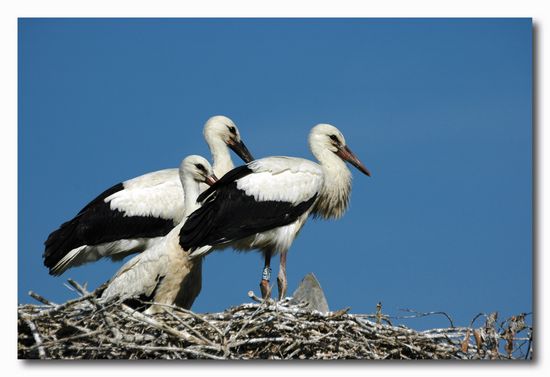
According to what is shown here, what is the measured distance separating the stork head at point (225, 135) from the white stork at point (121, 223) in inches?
6.6

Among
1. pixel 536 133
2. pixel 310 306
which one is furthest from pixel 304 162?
pixel 536 133

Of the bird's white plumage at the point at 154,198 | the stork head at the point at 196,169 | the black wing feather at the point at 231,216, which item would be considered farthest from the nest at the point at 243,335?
the bird's white plumage at the point at 154,198

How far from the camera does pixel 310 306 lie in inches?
245

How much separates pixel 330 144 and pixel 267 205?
76cm

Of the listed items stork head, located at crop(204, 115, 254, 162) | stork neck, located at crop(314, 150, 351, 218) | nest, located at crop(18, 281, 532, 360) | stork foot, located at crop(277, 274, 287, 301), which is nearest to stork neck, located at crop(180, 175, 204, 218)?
stork foot, located at crop(277, 274, 287, 301)

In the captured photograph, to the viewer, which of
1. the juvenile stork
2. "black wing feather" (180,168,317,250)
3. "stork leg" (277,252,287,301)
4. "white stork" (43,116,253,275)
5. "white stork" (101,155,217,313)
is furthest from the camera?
"white stork" (43,116,253,275)

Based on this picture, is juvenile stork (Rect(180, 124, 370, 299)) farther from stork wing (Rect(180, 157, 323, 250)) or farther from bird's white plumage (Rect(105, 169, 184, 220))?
bird's white plumage (Rect(105, 169, 184, 220))

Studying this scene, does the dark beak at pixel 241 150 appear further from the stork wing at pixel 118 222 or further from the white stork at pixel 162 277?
the white stork at pixel 162 277

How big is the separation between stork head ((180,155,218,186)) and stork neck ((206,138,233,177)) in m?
0.81

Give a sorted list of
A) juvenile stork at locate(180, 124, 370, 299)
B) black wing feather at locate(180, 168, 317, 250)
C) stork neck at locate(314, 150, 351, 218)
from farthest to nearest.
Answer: stork neck at locate(314, 150, 351, 218)
juvenile stork at locate(180, 124, 370, 299)
black wing feather at locate(180, 168, 317, 250)

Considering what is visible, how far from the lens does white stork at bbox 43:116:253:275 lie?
25.9 feet

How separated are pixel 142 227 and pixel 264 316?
2353 mm

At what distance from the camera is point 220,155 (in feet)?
26.6
